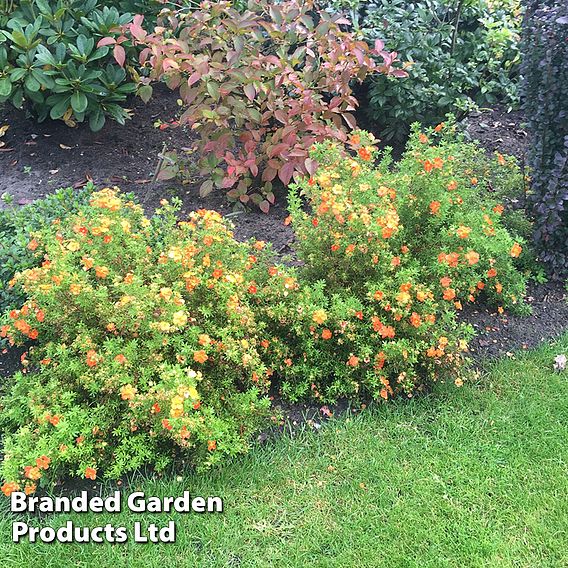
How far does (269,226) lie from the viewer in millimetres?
3707

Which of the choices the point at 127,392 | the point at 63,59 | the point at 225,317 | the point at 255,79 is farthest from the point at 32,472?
the point at 63,59

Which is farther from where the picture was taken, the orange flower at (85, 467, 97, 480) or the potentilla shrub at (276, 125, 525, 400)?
the potentilla shrub at (276, 125, 525, 400)

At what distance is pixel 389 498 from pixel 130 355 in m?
1.11

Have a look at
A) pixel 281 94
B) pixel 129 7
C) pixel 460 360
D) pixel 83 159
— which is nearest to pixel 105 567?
pixel 460 360

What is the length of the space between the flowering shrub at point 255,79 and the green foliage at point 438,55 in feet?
1.79

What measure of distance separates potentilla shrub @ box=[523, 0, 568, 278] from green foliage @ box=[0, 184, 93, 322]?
238cm

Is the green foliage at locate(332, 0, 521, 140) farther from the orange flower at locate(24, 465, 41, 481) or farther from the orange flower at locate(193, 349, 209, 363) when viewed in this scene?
the orange flower at locate(24, 465, 41, 481)

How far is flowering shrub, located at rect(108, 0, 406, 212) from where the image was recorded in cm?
339

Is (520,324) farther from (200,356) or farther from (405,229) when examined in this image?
(200,356)

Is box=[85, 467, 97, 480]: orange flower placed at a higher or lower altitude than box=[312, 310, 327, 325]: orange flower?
lower

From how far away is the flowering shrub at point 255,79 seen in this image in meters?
3.39

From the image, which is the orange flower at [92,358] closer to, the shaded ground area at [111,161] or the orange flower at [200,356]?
the orange flower at [200,356]

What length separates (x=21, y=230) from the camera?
123 inches

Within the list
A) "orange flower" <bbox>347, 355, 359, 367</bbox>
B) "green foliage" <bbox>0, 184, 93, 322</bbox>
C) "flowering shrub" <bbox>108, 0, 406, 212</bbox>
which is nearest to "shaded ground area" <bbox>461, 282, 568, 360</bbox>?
"orange flower" <bbox>347, 355, 359, 367</bbox>
